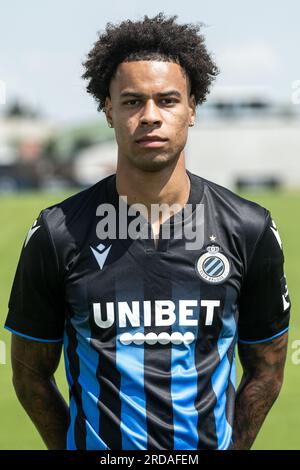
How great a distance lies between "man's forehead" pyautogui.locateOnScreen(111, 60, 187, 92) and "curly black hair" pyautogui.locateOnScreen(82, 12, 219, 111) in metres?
0.04

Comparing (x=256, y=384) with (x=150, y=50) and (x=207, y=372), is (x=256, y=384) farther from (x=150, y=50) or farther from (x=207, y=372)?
(x=150, y=50)

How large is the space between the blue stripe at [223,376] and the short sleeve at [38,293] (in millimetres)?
629

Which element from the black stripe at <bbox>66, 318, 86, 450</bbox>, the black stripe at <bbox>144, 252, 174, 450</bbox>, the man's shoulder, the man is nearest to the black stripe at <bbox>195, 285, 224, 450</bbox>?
the man

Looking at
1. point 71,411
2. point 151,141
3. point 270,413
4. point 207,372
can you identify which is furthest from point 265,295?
point 270,413

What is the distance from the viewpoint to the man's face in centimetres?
297

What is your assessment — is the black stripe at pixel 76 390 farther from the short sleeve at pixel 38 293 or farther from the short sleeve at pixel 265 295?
the short sleeve at pixel 265 295

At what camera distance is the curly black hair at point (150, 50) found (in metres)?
3.19

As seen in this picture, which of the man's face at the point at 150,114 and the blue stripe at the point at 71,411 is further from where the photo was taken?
the blue stripe at the point at 71,411

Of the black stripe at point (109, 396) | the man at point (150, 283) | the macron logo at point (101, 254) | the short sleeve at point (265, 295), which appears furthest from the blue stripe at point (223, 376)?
the macron logo at point (101, 254)

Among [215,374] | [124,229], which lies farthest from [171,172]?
[215,374]

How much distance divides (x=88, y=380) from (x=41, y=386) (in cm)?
44

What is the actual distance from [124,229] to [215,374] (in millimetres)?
648
